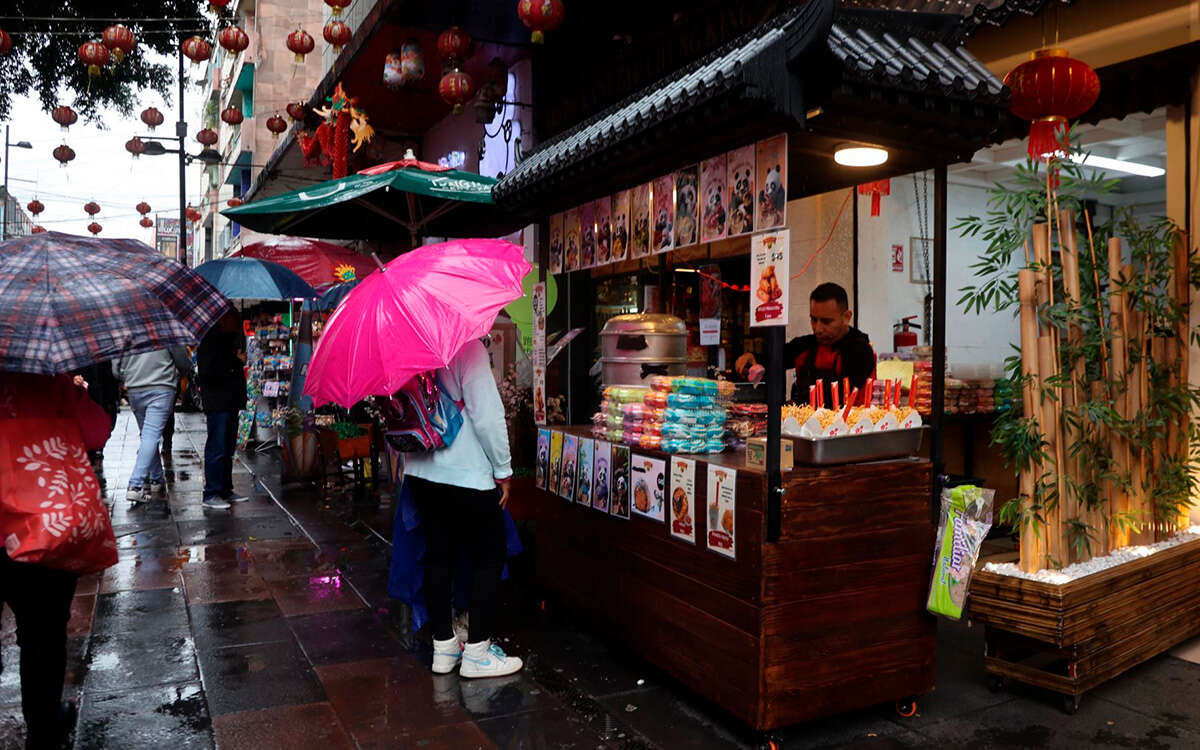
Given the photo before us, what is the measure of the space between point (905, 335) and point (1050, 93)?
4.25 metres

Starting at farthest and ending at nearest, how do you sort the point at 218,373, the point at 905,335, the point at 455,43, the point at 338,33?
1. the point at 338,33
2. the point at 218,373
3. the point at 905,335
4. the point at 455,43

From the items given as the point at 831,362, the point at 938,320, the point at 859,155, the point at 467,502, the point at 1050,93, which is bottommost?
the point at 467,502

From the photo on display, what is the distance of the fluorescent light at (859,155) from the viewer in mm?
4469

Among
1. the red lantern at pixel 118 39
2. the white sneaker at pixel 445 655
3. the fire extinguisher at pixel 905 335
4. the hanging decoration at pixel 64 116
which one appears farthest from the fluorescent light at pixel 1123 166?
the hanging decoration at pixel 64 116

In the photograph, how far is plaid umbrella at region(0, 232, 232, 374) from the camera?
310 cm

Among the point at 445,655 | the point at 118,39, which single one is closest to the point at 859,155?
the point at 445,655

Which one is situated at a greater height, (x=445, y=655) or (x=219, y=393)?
(x=219, y=393)

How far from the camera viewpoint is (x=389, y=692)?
15.2 feet

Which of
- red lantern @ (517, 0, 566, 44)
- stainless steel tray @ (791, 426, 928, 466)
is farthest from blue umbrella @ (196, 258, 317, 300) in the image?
stainless steel tray @ (791, 426, 928, 466)

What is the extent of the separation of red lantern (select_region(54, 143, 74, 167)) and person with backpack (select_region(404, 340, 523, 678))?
1857cm

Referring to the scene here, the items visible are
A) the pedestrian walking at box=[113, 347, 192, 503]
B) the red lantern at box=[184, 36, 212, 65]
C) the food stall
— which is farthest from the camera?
the red lantern at box=[184, 36, 212, 65]

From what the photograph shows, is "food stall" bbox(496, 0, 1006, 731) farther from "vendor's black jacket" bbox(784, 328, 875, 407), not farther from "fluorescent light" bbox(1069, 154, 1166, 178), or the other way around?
"fluorescent light" bbox(1069, 154, 1166, 178)

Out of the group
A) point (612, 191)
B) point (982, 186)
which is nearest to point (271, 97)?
point (982, 186)

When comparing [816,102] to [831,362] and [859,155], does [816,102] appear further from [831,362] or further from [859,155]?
[831,362]
